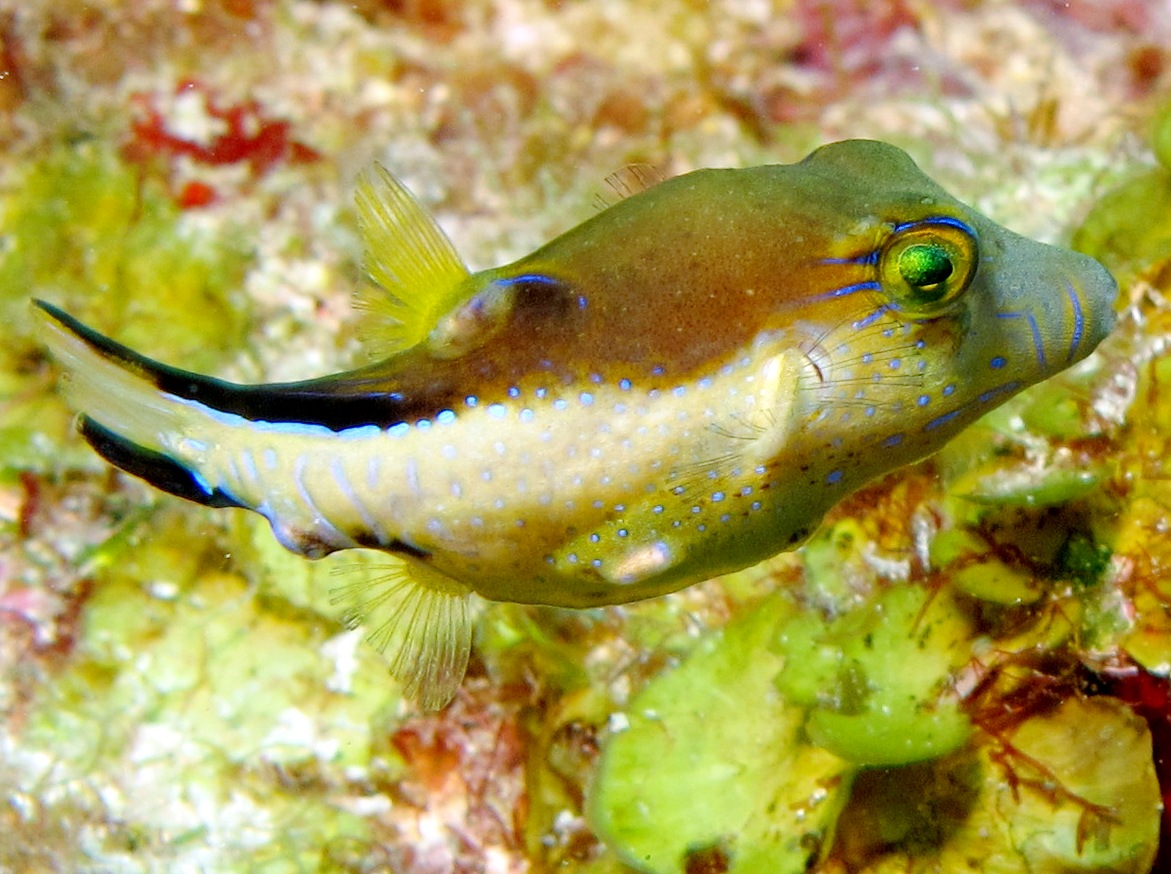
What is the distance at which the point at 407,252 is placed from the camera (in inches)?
82.1

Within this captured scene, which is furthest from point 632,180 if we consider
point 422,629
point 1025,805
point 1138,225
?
point 1025,805

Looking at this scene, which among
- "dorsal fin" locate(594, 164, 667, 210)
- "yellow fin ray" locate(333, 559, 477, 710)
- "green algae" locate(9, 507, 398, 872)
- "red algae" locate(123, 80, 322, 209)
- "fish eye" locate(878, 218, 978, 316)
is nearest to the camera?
"fish eye" locate(878, 218, 978, 316)

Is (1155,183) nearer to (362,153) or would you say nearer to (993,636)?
(993,636)

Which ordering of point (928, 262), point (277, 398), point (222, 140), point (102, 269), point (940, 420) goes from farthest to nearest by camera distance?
point (222, 140) < point (102, 269) < point (940, 420) < point (277, 398) < point (928, 262)

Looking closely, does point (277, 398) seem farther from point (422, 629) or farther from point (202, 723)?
point (202, 723)

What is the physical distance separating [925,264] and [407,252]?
1142 millimetres

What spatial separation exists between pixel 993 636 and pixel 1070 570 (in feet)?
0.99

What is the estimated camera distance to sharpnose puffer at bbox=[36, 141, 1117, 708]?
1.87m

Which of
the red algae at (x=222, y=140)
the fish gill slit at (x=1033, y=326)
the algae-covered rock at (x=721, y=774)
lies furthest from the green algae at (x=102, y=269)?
the fish gill slit at (x=1033, y=326)

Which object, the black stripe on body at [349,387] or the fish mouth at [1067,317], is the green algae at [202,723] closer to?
the black stripe on body at [349,387]

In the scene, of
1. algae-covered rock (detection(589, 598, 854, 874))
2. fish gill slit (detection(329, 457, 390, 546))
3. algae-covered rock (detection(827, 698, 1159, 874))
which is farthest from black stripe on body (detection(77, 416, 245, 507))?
algae-covered rock (detection(827, 698, 1159, 874))

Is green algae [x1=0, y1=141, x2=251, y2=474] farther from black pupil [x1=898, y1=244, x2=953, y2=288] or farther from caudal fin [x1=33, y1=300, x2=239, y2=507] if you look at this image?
black pupil [x1=898, y1=244, x2=953, y2=288]

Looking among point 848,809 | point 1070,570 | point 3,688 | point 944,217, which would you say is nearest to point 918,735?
point 848,809

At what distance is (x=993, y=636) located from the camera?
8.98ft
